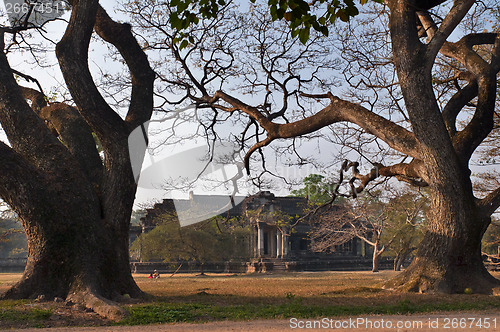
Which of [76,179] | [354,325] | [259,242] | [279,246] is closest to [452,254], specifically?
[354,325]

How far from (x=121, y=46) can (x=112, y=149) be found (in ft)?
7.84

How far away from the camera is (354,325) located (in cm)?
477

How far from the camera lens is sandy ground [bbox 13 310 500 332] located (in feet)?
15.1

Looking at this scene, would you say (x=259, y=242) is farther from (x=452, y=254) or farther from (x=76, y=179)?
(x=76, y=179)

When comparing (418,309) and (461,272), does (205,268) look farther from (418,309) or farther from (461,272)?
(418,309)

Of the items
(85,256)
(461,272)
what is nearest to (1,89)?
(85,256)

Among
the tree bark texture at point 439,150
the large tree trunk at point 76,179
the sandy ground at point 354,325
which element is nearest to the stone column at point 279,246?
the tree bark texture at point 439,150

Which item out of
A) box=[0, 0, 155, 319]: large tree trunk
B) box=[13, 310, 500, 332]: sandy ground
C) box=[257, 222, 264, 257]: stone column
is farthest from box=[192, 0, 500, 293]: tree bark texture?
box=[257, 222, 264, 257]: stone column

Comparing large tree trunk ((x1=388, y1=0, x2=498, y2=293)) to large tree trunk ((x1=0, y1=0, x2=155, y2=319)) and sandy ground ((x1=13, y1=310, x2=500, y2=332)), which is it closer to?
sandy ground ((x1=13, y1=310, x2=500, y2=332))

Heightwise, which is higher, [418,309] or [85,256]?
[85,256]

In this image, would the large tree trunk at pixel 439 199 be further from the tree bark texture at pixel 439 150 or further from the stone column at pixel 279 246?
the stone column at pixel 279 246

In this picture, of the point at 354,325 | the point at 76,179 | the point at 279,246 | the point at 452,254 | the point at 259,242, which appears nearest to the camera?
the point at 354,325

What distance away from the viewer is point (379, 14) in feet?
37.1

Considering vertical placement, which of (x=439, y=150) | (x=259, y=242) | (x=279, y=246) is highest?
(x=439, y=150)
